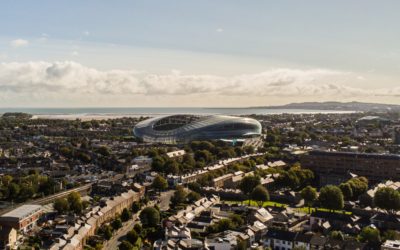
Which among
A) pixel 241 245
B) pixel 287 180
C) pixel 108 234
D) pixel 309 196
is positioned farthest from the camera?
pixel 287 180

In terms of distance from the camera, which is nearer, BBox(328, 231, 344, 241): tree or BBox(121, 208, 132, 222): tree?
BBox(328, 231, 344, 241): tree

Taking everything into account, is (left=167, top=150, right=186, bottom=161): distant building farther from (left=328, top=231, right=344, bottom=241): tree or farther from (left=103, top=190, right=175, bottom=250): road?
(left=328, top=231, right=344, bottom=241): tree

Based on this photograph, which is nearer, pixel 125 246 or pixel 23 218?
pixel 125 246

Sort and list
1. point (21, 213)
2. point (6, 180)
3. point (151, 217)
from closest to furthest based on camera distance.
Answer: point (21, 213) → point (151, 217) → point (6, 180)

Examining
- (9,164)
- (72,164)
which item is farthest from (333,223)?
(9,164)

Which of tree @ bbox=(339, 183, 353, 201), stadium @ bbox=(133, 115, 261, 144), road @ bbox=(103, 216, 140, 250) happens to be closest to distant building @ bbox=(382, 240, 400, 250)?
tree @ bbox=(339, 183, 353, 201)

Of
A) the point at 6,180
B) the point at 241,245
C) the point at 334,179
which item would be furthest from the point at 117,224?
the point at 334,179

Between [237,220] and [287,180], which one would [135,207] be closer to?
[237,220]
